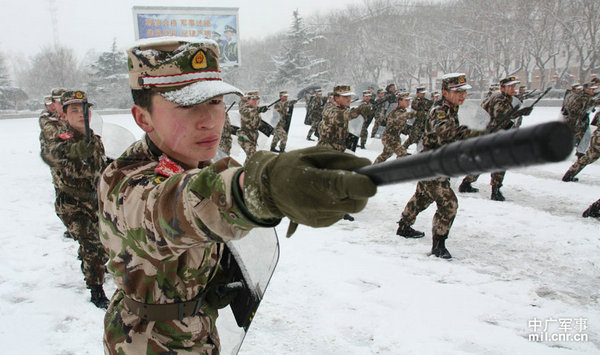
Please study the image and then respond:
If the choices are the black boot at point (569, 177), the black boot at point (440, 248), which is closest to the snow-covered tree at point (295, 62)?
the black boot at point (569, 177)

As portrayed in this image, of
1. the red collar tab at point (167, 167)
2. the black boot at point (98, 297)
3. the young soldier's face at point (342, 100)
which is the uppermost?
the young soldier's face at point (342, 100)

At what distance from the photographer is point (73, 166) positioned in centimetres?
372

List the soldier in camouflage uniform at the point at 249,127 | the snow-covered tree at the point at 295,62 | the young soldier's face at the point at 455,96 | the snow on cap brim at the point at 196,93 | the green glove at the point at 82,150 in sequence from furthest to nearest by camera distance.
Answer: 1. the snow-covered tree at the point at 295,62
2. the soldier in camouflage uniform at the point at 249,127
3. the young soldier's face at the point at 455,96
4. the green glove at the point at 82,150
5. the snow on cap brim at the point at 196,93

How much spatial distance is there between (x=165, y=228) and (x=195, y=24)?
90.2ft

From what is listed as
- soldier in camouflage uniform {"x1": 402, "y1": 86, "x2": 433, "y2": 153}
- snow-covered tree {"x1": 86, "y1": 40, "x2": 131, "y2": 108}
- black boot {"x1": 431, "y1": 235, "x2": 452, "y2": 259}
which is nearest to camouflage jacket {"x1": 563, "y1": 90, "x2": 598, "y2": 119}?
soldier in camouflage uniform {"x1": 402, "y1": 86, "x2": 433, "y2": 153}

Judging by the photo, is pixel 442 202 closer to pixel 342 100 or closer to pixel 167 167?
pixel 342 100

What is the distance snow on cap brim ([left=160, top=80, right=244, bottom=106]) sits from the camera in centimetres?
118

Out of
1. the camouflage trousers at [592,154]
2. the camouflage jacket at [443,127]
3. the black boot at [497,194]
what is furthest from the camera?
the camouflage trousers at [592,154]

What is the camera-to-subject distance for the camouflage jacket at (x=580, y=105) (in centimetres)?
852

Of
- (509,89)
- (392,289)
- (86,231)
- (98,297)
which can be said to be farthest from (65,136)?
(509,89)

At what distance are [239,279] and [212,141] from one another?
62 centimetres

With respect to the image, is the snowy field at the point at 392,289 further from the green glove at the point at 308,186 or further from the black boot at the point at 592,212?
the green glove at the point at 308,186

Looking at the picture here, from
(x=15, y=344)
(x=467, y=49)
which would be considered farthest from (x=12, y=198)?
(x=467, y=49)

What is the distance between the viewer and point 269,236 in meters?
1.50
